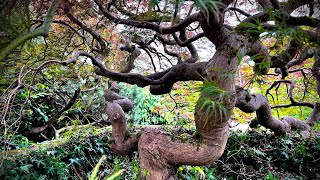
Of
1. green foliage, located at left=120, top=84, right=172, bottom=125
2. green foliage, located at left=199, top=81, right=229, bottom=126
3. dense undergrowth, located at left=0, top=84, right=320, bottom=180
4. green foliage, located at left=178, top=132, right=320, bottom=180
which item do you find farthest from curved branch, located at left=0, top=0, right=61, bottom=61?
green foliage, located at left=120, top=84, right=172, bottom=125

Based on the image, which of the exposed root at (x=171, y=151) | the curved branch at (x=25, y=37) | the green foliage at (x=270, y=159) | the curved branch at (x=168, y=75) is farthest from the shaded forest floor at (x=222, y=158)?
the curved branch at (x=25, y=37)

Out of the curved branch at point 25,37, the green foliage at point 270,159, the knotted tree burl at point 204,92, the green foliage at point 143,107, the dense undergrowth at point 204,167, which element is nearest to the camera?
the curved branch at point 25,37

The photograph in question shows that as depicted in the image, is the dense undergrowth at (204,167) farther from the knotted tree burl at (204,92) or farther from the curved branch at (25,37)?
the curved branch at (25,37)

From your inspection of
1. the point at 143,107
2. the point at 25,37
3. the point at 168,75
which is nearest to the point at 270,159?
the point at 168,75

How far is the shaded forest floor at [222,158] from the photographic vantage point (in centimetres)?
252

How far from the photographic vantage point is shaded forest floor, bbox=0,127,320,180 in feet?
8.28

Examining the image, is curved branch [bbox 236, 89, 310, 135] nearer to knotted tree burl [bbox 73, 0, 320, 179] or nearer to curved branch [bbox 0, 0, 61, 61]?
knotted tree burl [bbox 73, 0, 320, 179]

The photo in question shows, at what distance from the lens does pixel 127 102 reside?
87.4 inches

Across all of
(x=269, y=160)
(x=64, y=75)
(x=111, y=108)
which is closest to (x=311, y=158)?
(x=269, y=160)

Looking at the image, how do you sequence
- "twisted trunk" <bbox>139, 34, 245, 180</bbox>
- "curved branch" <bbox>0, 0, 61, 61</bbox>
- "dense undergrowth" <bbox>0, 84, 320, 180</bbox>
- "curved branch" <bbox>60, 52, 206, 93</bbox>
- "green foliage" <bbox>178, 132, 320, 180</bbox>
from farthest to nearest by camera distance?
"green foliage" <bbox>178, 132, 320, 180</bbox> < "dense undergrowth" <bbox>0, 84, 320, 180</bbox> < "curved branch" <bbox>60, 52, 206, 93</bbox> < "twisted trunk" <bbox>139, 34, 245, 180</bbox> < "curved branch" <bbox>0, 0, 61, 61</bbox>

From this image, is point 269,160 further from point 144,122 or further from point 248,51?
point 144,122

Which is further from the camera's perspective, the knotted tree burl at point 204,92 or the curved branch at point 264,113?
the curved branch at point 264,113

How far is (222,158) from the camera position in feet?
9.69

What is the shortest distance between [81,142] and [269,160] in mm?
1860
